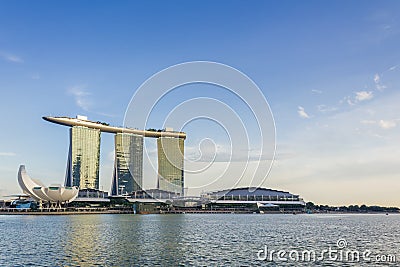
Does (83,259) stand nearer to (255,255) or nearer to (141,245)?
(141,245)

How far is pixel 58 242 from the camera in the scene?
54.8 metres

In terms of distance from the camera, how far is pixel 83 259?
40.9 meters

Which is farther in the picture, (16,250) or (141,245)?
(141,245)

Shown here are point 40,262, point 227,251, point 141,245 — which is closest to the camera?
point 40,262

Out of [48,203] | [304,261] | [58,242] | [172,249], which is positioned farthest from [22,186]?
[304,261]

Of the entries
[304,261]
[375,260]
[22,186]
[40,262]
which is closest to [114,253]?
[40,262]

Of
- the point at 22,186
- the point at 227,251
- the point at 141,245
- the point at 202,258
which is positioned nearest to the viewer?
the point at 202,258

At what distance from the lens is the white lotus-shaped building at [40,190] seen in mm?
166500

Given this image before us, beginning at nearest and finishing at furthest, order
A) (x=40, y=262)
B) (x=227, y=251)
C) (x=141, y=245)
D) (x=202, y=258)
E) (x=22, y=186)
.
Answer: (x=40, y=262), (x=202, y=258), (x=227, y=251), (x=141, y=245), (x=22, y=186)

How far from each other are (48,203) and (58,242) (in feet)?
429

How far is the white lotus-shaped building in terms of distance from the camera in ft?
546

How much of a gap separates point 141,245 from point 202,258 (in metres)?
12.0

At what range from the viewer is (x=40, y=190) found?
167 meters

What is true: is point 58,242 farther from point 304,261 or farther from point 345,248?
point 345,248
